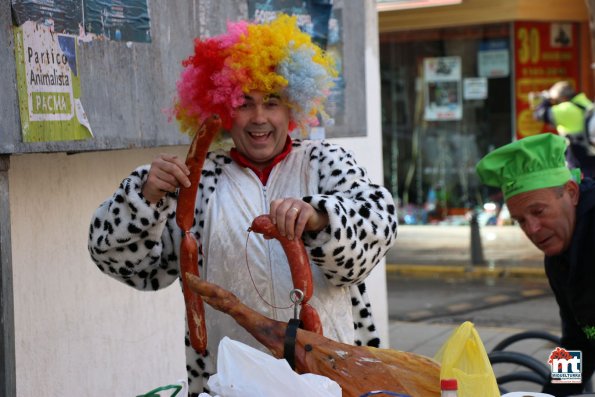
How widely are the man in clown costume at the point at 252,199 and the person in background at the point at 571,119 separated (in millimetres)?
5940

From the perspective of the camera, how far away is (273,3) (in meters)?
6.05

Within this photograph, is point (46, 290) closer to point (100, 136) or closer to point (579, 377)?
point (100, 136)

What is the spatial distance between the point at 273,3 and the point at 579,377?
305 centimetres

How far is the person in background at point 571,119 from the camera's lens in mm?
9258

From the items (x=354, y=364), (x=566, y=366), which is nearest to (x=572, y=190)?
(x=566, y=366)

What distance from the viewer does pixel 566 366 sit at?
12.6 feet

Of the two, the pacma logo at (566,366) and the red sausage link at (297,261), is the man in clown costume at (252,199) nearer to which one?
the red sausage link at (297,261)

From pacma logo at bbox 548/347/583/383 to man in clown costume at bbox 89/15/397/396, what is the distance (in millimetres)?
851

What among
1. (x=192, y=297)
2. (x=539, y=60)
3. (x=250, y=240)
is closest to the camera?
(x=192, y=297)

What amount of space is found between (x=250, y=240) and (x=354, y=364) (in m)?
0.63

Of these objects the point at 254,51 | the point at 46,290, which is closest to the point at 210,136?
the point at 254,51

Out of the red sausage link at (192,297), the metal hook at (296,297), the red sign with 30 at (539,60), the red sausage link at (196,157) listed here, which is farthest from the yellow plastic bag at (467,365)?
the red sign with 30 at (539,60)

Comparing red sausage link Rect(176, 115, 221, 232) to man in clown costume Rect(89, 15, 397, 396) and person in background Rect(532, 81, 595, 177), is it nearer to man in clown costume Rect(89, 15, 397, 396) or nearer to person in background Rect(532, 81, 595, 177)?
man in clown costume Rect(89, 15, 397, 396)

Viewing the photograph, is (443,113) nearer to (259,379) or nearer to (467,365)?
(467,365)
